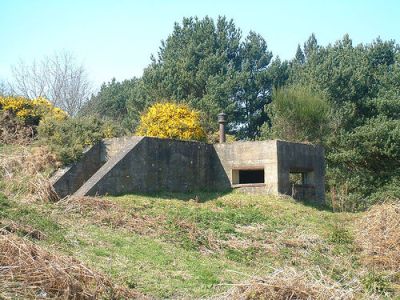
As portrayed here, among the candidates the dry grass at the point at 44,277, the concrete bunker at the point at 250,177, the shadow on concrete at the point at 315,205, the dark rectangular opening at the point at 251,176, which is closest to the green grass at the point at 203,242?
the dry grass at the point at 44,277

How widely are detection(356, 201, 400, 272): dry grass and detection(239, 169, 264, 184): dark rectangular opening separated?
549cm

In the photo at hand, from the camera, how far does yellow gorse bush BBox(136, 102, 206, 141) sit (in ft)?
68.8

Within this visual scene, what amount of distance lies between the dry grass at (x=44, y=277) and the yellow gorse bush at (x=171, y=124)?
13474mm

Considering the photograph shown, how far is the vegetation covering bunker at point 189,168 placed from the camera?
49.3 ft

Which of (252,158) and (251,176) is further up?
(252,158)

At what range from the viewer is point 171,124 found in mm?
Result: 21125

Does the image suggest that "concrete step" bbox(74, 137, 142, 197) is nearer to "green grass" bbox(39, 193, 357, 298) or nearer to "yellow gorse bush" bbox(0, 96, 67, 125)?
"green grass" bbox(39, 193, 357, 298)

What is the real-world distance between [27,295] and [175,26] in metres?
32.6

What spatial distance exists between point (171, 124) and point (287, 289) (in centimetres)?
1452

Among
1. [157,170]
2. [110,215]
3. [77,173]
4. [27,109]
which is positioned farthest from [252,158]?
[27,109]

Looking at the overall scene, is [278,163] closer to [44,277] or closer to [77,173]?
[77,173]

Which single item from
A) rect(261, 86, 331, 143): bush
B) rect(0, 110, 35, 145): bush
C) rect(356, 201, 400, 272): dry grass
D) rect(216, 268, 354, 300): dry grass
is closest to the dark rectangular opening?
rect(356, 201, 400, 272): dry grass

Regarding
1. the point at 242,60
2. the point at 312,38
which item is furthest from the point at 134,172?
the point at 312,38

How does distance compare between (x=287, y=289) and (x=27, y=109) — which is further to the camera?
(x=27, y=109)
